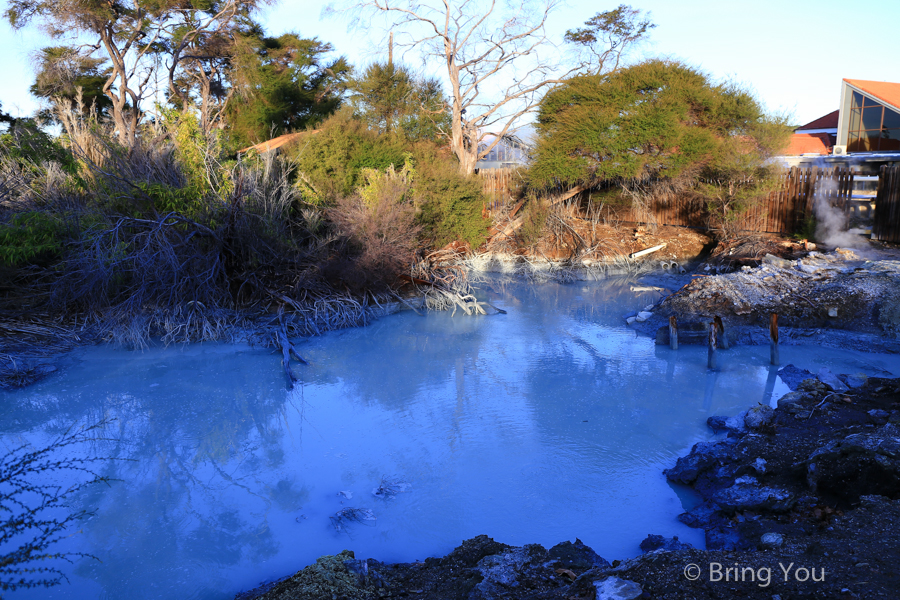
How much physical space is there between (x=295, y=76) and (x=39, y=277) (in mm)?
20928

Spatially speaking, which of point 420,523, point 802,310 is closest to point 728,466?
point 420,523

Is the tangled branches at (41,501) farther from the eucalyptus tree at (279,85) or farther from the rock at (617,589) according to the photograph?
the eucalyptus tree at (279,85)

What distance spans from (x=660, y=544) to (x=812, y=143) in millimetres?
32460

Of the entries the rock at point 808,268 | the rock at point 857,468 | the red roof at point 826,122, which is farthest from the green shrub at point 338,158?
the red roof at point 826,122

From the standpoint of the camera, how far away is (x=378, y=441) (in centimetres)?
561

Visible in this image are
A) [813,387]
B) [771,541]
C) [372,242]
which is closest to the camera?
[771,541]

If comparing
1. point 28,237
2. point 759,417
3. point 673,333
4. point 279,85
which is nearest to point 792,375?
point 673,333

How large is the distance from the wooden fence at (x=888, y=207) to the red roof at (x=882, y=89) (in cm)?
1564

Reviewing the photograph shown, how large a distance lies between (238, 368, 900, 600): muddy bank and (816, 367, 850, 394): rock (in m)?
0.90

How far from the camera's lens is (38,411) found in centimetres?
644

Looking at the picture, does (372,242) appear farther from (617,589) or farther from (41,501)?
(617,589)

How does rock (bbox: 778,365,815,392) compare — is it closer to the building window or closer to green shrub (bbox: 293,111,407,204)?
green shrub (bbox: 293,111,407,204)

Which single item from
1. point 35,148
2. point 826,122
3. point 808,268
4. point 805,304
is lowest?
point 805,304

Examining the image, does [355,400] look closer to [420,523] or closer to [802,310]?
[420,523]
